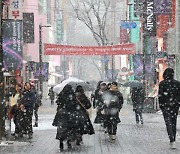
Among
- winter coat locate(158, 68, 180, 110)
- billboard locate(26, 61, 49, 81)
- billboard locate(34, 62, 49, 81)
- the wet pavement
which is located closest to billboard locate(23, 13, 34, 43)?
billboard locate(26, 61, 49, 81)

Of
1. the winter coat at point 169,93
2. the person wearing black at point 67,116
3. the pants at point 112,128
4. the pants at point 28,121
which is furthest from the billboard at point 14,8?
the winter coat at point 169,93

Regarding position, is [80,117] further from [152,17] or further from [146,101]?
[152,17]

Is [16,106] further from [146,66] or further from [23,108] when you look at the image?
[146,66]

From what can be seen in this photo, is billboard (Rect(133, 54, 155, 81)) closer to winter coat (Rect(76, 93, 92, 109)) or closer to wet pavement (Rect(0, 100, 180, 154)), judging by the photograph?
wet pavement (Rect(0, 100, 180, 154))

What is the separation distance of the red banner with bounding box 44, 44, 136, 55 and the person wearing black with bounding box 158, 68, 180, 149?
28698mm

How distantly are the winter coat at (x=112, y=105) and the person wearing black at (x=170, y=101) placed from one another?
9.35 feet

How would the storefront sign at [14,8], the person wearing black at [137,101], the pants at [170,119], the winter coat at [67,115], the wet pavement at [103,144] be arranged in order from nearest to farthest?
the pants at [170,119]
the wet pavement at [103,144]
the winter coat at [67,115]
the person wearing black at [137,101]
the storefront sign at [14,8]

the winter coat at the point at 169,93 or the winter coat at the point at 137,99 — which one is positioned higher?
the winter coat at the point at 169,93

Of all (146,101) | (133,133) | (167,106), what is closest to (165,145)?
(167,106)

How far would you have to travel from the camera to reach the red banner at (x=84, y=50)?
4197 cm

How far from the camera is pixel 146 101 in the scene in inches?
1298

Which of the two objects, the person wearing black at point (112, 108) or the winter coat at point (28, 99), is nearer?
the person wearing black at point (112, 108)

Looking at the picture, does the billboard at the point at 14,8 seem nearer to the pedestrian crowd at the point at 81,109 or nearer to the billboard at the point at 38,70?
the billboard at the point at 38,70

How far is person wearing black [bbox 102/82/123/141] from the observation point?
16.0 m
